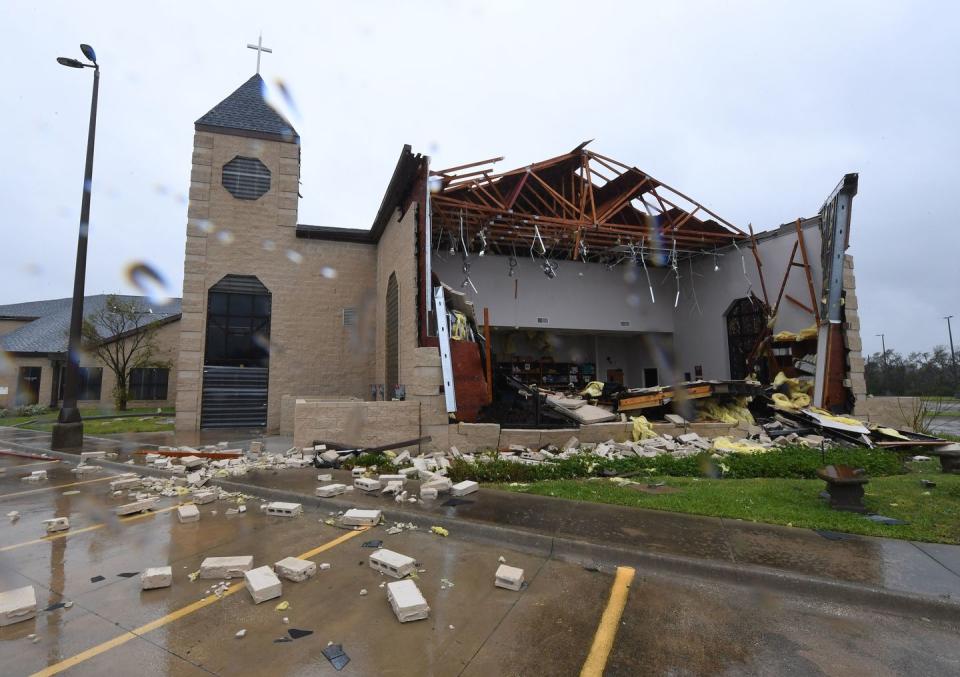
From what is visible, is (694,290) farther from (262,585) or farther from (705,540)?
(262,585)

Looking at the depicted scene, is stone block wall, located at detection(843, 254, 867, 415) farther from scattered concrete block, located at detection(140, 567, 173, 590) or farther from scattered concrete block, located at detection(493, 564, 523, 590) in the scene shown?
scattered concrete block, located at detection(140, 567, 173, 590)

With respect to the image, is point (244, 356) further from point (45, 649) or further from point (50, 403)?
point (50, 403)

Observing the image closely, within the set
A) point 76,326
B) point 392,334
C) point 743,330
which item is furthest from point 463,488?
point 743,330

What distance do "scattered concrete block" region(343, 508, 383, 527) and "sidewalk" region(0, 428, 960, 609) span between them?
30cm

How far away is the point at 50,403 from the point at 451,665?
33.4 metres

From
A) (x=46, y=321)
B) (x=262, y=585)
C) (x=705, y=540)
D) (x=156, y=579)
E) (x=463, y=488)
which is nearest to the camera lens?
(x=262, y=585)

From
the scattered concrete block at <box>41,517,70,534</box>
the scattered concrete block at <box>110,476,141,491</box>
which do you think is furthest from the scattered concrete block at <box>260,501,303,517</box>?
the scattered concrete block at <box>110,476,141,491</box>

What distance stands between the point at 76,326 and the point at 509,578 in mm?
12465

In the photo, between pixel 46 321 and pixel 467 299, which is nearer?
pixel 467 299

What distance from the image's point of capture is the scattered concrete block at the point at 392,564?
12.6ft

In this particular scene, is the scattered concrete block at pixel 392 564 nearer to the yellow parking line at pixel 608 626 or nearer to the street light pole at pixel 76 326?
the yellow parking line at pixel 608 626

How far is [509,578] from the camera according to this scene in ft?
12.0

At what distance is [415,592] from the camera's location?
3355 millimetres

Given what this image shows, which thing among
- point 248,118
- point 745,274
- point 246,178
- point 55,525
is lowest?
point 55,525
